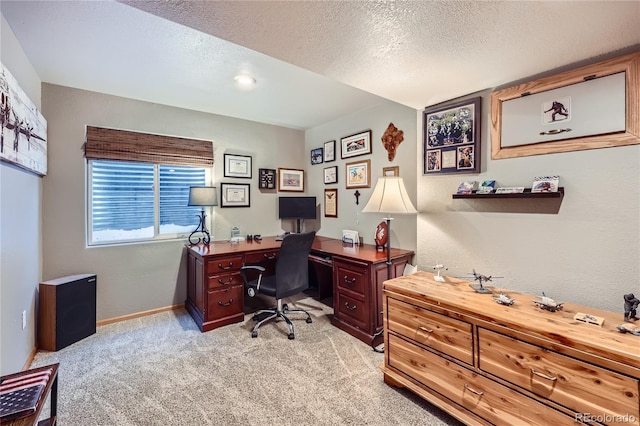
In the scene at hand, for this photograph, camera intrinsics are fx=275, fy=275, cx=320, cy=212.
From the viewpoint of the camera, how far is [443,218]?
2.24 meters

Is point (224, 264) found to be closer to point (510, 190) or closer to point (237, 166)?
point (237, 166)

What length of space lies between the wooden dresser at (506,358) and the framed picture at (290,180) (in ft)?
8.59

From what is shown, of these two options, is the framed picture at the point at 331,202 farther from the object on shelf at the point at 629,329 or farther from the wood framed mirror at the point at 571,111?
the object on shelf at the point at 629,329

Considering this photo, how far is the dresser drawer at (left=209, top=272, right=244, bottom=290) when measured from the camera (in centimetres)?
281

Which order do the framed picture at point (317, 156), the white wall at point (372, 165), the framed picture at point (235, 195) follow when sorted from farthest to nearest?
the framed picture at point (317, 156)
the framed picture at point (235, 195)
the white wall at point (372, 165)

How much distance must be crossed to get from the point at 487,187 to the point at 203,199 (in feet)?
9.27

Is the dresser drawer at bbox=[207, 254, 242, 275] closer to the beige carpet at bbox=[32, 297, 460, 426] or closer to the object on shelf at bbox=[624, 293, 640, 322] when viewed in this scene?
the beige carpet at bbox=[32, 297, 460, 426]

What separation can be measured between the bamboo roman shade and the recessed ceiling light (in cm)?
119

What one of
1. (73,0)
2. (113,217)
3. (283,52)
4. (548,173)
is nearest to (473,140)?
(548,173)

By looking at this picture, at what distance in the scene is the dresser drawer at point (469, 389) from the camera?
4.32 ft

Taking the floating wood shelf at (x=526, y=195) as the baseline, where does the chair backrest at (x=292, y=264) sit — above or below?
below

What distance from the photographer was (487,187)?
1945 mm

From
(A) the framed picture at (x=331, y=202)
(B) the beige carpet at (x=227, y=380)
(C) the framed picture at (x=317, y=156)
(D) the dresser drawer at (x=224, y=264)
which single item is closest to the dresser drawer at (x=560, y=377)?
(B) the beige carpet at (x=227, y=380)

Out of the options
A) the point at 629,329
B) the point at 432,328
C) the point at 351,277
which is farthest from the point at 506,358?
the point at 351,277
